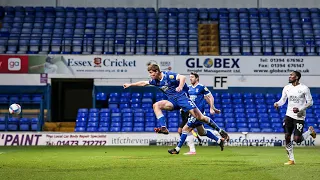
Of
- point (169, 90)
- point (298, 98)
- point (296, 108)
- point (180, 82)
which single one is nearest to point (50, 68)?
point (169, 90)

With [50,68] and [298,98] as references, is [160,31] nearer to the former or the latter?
[50,68]

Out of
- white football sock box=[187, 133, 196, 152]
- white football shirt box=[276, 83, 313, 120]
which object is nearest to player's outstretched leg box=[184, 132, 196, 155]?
white football sock box=[187, 133, 196, 152]

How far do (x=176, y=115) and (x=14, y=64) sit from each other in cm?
891

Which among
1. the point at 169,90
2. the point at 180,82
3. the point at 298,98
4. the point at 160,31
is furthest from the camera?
the point at 160,31

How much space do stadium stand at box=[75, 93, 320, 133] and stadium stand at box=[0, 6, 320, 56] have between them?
2.71 meters

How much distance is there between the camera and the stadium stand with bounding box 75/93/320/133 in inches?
1150

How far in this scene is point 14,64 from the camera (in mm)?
30766

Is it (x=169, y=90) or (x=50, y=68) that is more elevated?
(x=50, y=68)

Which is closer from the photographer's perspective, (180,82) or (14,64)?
(180,82)

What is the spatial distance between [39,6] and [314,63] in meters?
17.5

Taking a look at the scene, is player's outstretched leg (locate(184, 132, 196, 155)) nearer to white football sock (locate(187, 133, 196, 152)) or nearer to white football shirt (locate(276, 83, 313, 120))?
white football sock (locate(187, 133, 196, 152))

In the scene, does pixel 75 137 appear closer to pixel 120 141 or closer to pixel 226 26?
pixel 120 141

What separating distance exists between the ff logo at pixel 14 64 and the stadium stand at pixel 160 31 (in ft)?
4.70

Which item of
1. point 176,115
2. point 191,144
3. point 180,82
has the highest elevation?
point 180,82
